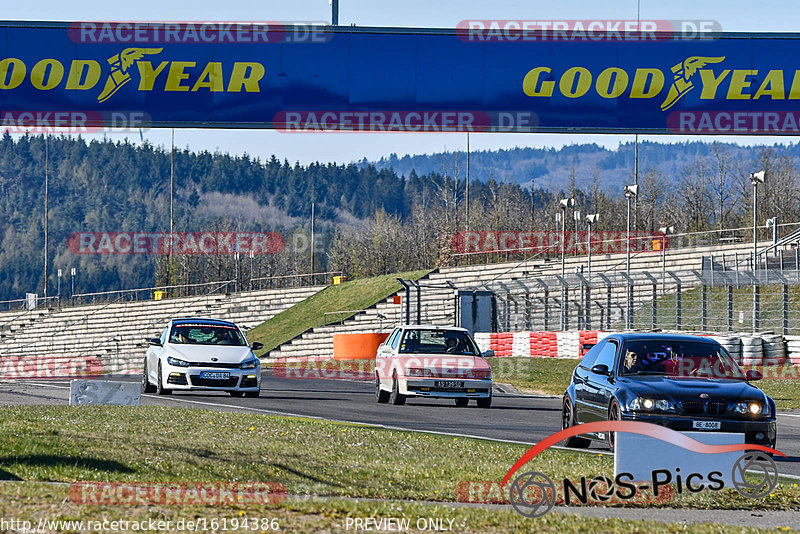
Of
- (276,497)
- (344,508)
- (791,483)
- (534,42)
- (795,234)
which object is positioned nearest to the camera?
(344,508)

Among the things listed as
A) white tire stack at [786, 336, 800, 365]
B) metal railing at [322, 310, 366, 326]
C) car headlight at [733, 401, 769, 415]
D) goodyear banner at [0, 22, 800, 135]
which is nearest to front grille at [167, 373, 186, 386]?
goodyear banner at [0, 22, 800, 135]

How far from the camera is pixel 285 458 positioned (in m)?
11.7

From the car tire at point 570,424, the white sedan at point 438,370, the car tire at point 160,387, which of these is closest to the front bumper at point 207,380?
the car tire at point 160,387

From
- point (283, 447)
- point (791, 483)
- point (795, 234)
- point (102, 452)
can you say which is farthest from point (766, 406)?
point (795, 234)

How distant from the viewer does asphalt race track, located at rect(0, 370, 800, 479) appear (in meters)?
16.4

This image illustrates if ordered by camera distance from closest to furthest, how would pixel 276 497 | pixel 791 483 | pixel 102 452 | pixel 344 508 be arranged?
pixel 344 508 → pixel 276 497 → pixel 791 483 → pixel 102 452

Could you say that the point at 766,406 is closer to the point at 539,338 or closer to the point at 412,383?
the point at 412,383

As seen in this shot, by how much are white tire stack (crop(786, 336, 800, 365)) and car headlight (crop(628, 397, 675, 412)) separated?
2155 centimetres

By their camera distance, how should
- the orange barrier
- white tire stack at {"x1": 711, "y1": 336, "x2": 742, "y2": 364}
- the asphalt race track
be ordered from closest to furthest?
the asphalt race track → white tire stack at {"x1": 711, "y1": 336, "x2": 742, "y2": 364} → the orange barrier

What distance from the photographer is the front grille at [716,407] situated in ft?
40.3

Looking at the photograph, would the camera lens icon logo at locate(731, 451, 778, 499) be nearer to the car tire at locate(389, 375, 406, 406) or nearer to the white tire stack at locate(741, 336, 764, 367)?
the car tire at locate(389, 375, 406, 406)

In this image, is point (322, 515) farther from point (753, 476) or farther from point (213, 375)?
point (213, 375)

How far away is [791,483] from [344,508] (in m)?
4.94

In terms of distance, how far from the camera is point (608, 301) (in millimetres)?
40250
